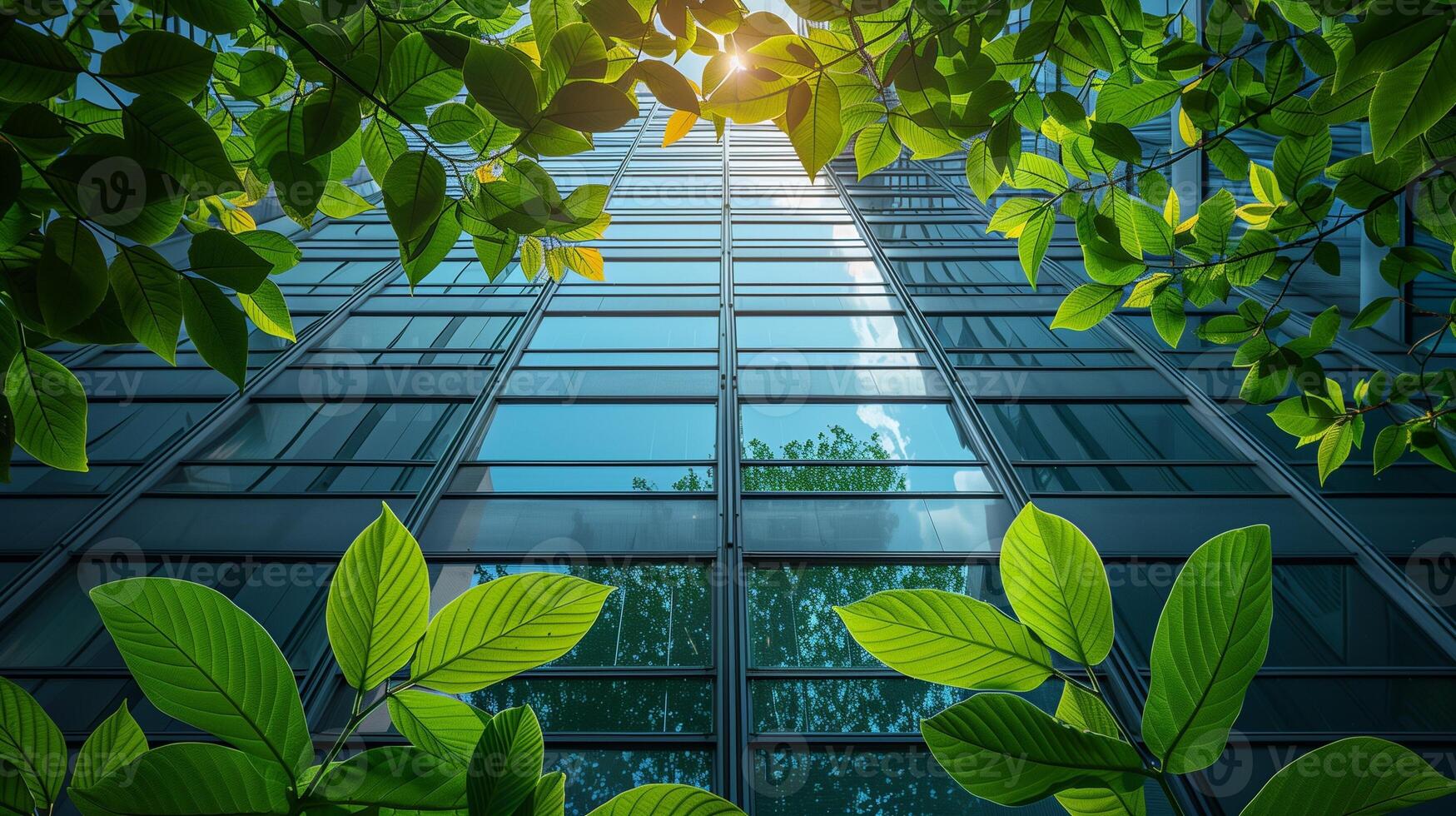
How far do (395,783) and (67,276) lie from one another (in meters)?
0.84

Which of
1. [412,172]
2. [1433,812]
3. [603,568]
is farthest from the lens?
[603,568]

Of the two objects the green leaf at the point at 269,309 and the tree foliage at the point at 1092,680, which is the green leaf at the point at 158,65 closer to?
the green leaf at the point at 269,309

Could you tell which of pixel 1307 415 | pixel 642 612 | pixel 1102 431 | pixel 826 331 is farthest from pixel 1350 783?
pixel 826 331

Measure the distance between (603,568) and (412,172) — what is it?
17.9ft

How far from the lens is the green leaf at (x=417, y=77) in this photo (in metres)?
1.10

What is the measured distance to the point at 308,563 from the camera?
6.38 meters

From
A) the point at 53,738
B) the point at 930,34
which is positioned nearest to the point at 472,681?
the point at 53,738

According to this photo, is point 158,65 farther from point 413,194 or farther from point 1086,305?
point 1086,305

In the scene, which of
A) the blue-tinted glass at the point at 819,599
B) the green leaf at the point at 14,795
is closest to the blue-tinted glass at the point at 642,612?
the blue-tinted glass at the point at 819,599

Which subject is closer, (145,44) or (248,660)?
(248,660)

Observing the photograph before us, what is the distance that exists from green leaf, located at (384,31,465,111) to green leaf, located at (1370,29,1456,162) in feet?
4.23

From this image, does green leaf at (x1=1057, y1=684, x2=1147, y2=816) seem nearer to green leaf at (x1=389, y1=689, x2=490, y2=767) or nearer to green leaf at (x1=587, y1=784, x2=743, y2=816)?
green leaf at (x1=587, y1=784, x2=743, y2=816)

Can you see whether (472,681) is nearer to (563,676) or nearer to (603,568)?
(563,676)

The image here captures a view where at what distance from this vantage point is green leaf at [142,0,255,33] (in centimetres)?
100
